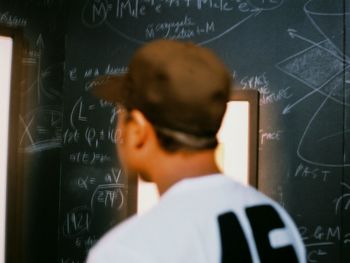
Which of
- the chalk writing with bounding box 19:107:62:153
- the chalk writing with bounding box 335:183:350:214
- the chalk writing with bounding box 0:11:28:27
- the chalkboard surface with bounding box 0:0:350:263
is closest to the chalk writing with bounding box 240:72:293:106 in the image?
the chalkboard surface with bounding box 0:0:350:263

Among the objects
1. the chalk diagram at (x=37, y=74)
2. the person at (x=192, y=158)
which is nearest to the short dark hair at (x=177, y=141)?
the person at (x=192, y=158)

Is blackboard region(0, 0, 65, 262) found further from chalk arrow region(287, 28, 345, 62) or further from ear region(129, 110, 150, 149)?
ear region(129, 110, 150, 149)

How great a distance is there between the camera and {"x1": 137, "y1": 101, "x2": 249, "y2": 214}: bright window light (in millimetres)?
2312

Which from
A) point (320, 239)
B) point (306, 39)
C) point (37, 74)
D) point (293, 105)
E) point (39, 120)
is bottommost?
point (320, 239)

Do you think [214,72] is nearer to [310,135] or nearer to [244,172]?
[244,172]

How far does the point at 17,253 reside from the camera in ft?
7.18

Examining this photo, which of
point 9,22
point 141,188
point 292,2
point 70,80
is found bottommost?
point 141,188

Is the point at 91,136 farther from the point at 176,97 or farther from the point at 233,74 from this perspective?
the point at 176,97

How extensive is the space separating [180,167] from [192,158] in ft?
0.09

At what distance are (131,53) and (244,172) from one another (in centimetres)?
90

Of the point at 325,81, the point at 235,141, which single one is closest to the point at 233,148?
the point at 235,141

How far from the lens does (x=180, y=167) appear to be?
0.93 metres

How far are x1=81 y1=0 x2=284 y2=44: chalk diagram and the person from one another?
176 cm

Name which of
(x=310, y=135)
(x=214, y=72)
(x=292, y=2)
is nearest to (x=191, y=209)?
(x=214, y=72)
